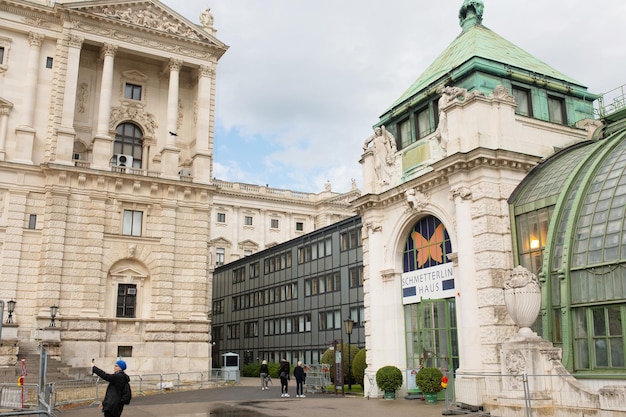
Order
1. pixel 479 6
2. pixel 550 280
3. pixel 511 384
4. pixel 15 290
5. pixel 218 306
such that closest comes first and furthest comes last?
pixel 511 384 < pixel 550 280 < pixel 479 6 < pixel 15 290 < pixel 218 306

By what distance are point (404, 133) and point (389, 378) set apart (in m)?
11.9

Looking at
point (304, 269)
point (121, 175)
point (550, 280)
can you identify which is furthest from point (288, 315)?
point (550, 280)

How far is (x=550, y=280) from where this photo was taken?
21109 millimetres

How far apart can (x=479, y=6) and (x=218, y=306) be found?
5429cm

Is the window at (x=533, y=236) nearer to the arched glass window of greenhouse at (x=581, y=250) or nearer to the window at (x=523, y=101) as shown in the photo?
the arched glass window of greenhouse at (x=581, y=250)

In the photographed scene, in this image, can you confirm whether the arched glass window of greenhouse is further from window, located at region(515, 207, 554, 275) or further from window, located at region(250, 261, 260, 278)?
window, located at region(250, 261, 260, 278)

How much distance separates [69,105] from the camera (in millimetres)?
43156

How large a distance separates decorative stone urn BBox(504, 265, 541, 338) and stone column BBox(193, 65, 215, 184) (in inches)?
1204

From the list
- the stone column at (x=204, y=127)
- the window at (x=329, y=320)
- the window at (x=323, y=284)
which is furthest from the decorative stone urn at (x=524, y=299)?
the window at (x=323, y=284)


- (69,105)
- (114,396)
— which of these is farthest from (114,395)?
(69,105)

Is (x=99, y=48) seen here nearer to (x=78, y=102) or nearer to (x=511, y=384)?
(x=78, y=102)

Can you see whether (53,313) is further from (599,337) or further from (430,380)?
(599,337)

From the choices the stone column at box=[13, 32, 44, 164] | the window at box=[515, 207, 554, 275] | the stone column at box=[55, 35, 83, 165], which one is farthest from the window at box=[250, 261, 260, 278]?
the window at box=[515, 207, 554, 275]

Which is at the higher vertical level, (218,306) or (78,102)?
(78,102)
